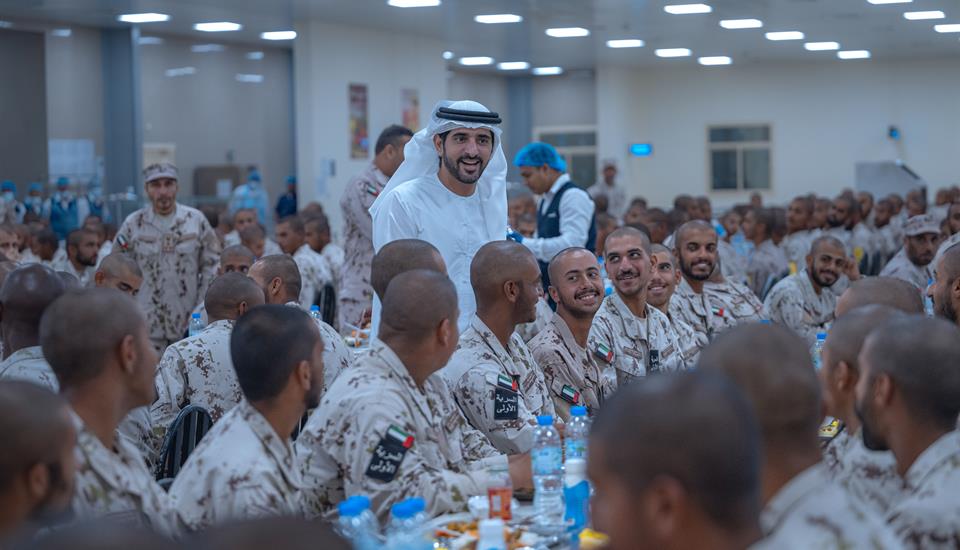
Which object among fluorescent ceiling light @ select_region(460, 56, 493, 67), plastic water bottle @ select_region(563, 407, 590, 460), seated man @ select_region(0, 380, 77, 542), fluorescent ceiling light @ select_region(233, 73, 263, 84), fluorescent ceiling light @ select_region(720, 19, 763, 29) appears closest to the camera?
seated man @ select_region(0, 380, 77, 542)

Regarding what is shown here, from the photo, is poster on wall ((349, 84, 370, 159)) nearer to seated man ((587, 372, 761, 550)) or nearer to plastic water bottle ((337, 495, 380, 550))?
plastic water bottle ((337, 495, 380, 550))

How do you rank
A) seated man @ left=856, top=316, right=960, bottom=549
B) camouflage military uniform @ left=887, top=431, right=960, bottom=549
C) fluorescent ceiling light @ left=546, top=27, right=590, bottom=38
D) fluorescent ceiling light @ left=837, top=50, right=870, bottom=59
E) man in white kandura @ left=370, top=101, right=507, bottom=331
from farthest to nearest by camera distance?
fluorescent ceiling light @ left=837, top=50, right=870, bottom=59
fluorescent ceiling light @ left=546, top=27, right=590, bottom=38
man in white kandura @ left=370, top=101, right=507, bottom=331
seated man @ left=856, top=316, right=960, bottom=549
camouflage military uniform @ left=887, top=431, right=960, bottom=549

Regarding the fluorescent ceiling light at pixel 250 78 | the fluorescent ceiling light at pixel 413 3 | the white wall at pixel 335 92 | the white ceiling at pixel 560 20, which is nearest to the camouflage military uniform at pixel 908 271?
the white ceiling at pixel 560 20

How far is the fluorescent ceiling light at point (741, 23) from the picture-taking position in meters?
16.5

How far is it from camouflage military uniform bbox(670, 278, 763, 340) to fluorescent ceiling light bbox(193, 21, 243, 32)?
36.2 feet

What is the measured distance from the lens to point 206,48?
1895 cm

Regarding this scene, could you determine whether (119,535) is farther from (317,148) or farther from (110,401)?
(317,148)

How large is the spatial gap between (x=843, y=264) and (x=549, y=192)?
2.01 m

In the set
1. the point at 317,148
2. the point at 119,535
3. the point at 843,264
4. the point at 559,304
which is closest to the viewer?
the point at 119,535

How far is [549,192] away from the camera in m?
8.07

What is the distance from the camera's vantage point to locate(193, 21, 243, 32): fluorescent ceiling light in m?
16.6

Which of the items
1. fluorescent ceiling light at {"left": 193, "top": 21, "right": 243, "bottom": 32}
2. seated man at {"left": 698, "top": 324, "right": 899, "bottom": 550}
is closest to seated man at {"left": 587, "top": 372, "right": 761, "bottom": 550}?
seated man at {"left": 698, "top": 324, "right": 899, "bottom": 550}

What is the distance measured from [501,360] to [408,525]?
137cm

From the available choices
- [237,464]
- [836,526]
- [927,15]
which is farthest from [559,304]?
[927,15]
